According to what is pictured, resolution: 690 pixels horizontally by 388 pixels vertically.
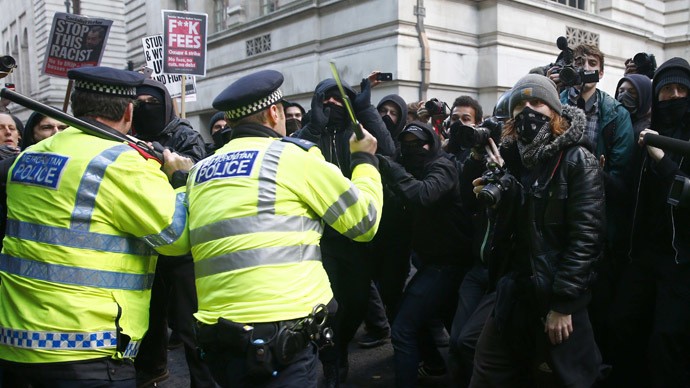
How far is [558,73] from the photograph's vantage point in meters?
4.23

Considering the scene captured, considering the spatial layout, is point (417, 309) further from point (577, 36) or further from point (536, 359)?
point (577, 36)

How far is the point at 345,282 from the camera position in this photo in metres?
4.45

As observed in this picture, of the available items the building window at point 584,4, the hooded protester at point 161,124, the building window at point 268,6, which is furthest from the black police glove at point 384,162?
the building window at point 584,4

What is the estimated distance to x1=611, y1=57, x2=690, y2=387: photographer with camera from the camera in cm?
332

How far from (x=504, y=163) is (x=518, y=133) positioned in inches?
18.5

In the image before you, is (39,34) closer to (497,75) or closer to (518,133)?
(497,75)

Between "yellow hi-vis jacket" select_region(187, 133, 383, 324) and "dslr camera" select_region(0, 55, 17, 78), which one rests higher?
"dslr camera" select_region(0, 55, 17, 78)

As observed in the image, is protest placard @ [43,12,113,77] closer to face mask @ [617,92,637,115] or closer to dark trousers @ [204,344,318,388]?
dark trousers @ [204,344,318,388]

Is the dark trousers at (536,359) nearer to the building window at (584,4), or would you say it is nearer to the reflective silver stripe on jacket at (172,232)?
the reflective silver stripe on jacket at (172,232)

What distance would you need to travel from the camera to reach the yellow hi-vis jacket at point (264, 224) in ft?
7.86

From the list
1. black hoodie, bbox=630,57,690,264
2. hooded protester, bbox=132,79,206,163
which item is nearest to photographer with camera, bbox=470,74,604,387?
black hoodie, bbox=630,57,690,264

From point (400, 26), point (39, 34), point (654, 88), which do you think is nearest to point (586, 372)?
point (654, 88)

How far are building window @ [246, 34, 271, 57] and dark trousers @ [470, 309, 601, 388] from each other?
14350mm

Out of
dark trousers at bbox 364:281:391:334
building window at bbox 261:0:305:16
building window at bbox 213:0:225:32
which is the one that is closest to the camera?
dark trousers at bbox 364:281:391:334
